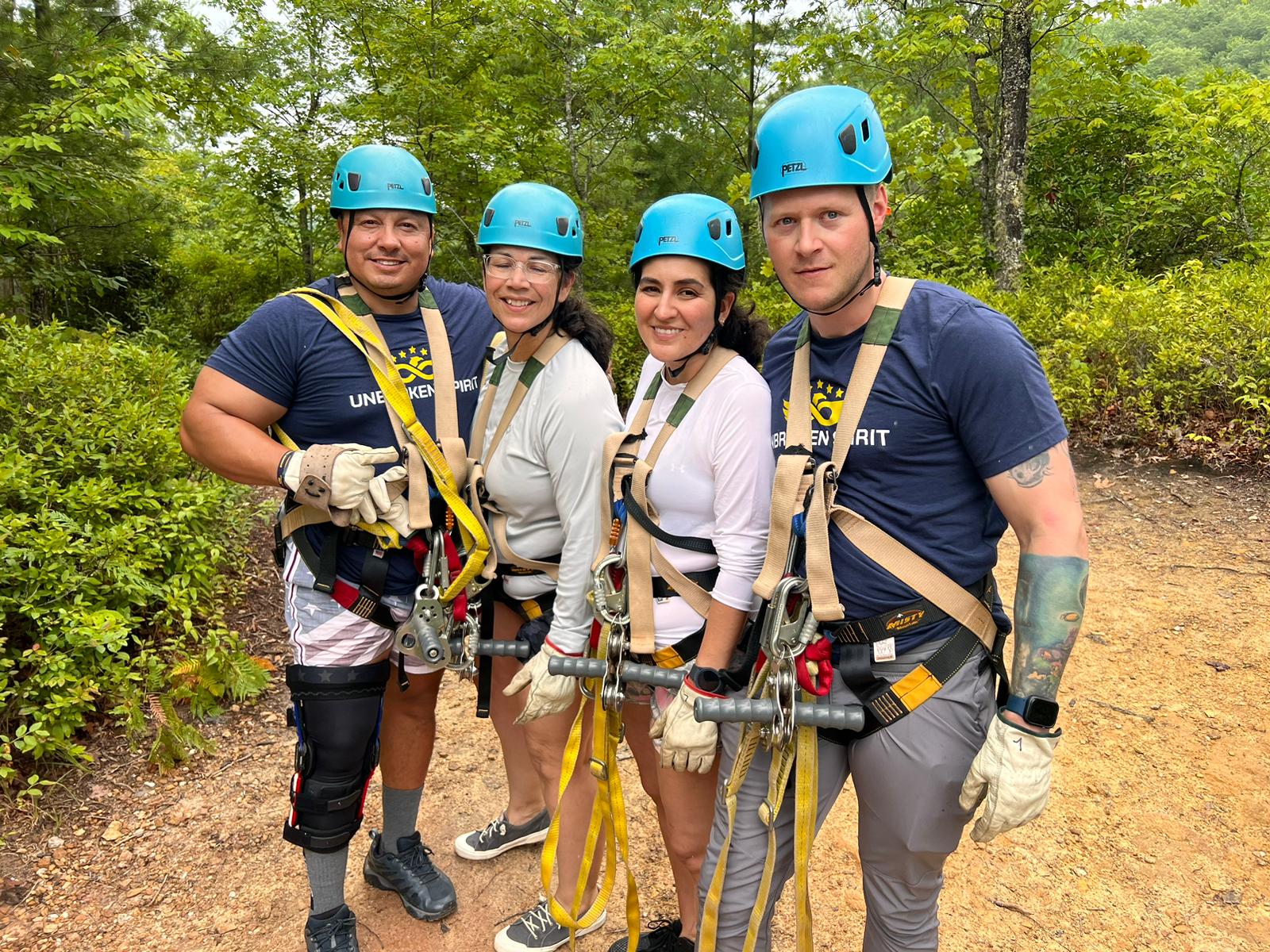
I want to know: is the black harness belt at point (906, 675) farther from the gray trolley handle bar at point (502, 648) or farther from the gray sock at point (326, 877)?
the gray sock at point (326, 877)

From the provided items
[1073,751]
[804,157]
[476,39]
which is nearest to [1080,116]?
[476,39]

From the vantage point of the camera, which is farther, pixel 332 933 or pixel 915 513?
pixel 332 933

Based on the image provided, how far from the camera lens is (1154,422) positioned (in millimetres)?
7137

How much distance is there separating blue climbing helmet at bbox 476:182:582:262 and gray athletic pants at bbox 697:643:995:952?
5.87 ft

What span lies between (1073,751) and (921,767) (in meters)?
2.81

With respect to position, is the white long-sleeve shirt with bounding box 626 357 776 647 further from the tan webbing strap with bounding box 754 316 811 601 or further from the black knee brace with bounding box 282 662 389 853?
the black knee brace with bounding box 282 662 389 853

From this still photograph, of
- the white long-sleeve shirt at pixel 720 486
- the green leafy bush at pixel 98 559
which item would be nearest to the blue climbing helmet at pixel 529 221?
the white long-sleeve shirt at pixel 720 486

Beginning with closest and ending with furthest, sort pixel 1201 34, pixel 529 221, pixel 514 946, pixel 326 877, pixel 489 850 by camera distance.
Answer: pixel 529 221 < pixel 326 877 < pixel 514 946 < pixel 489 850 < pixel 1201 34

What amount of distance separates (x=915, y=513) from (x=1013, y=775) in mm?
681

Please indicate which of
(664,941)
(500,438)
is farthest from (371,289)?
(664,941)

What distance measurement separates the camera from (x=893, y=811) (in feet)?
7.10

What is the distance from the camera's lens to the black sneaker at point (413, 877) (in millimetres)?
3453

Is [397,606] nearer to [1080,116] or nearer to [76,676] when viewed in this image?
[76,676]

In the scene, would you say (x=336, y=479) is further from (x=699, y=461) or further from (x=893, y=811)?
(x=893, y=811)
